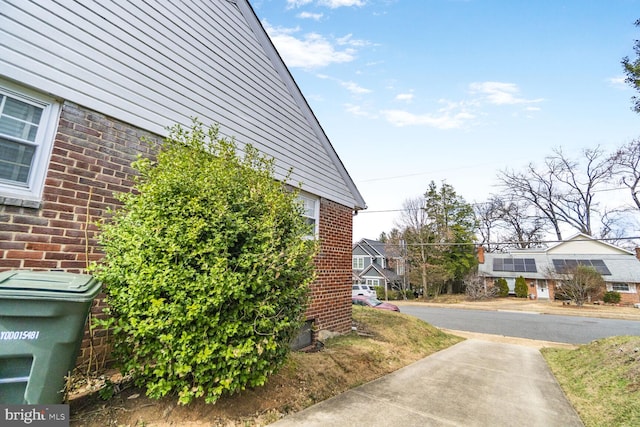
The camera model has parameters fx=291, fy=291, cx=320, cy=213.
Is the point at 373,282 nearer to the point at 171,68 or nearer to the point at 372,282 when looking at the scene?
the point at 372,282

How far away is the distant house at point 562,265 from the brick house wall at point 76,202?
28413 millimetres

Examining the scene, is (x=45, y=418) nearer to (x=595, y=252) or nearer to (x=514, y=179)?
(x=514, y=179)

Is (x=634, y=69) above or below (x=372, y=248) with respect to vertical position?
above

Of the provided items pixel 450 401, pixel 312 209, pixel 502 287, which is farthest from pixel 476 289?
pixel 450 401

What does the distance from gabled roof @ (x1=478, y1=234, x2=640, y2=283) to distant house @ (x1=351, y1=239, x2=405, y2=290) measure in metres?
9.51

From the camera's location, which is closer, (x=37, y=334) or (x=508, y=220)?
(x=37, y=334)

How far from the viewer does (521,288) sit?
31219 mm

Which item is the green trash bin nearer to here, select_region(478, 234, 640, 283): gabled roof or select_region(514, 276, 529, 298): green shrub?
select_region(478, 234, 640, 283): gabled roof

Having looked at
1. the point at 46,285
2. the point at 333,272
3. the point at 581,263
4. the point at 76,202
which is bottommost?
the point at 46,285

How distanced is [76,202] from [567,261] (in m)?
40.4

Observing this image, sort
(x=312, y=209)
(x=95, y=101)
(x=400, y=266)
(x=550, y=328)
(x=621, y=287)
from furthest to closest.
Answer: (x=400, y=266), (x=621, y=287), (x=550, y=328), (x=312, y=209), (x=95, y=101)

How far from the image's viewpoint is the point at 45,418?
194 centimetres

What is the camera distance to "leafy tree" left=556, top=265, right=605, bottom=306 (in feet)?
81.5

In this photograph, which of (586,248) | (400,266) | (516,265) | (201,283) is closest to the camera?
(201,283)
